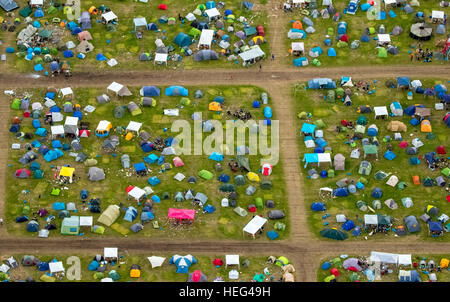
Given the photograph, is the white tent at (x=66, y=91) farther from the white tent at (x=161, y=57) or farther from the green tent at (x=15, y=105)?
the white tent at (x=161, y=57)

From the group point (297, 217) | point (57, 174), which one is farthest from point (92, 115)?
point (297, 217)

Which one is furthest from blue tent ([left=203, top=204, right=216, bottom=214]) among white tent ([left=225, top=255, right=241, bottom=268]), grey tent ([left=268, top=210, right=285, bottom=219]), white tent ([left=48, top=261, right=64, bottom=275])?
white tent ([left=48, top=261, right=64, bottom=275])

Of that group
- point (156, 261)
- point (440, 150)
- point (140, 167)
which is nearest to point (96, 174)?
point (140, 167)

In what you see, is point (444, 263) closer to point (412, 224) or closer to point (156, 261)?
point (412, 224)

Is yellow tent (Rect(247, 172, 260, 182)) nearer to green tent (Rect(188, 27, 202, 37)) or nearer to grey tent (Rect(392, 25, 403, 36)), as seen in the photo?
green tent (Rect(188, 27, 202, 37))

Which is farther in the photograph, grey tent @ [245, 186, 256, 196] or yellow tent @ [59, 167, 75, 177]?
yellow tent @ [59, 167, 75, 177]

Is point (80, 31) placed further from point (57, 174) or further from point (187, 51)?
point (57, 174)

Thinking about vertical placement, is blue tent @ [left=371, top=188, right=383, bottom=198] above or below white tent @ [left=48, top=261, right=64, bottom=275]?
above
